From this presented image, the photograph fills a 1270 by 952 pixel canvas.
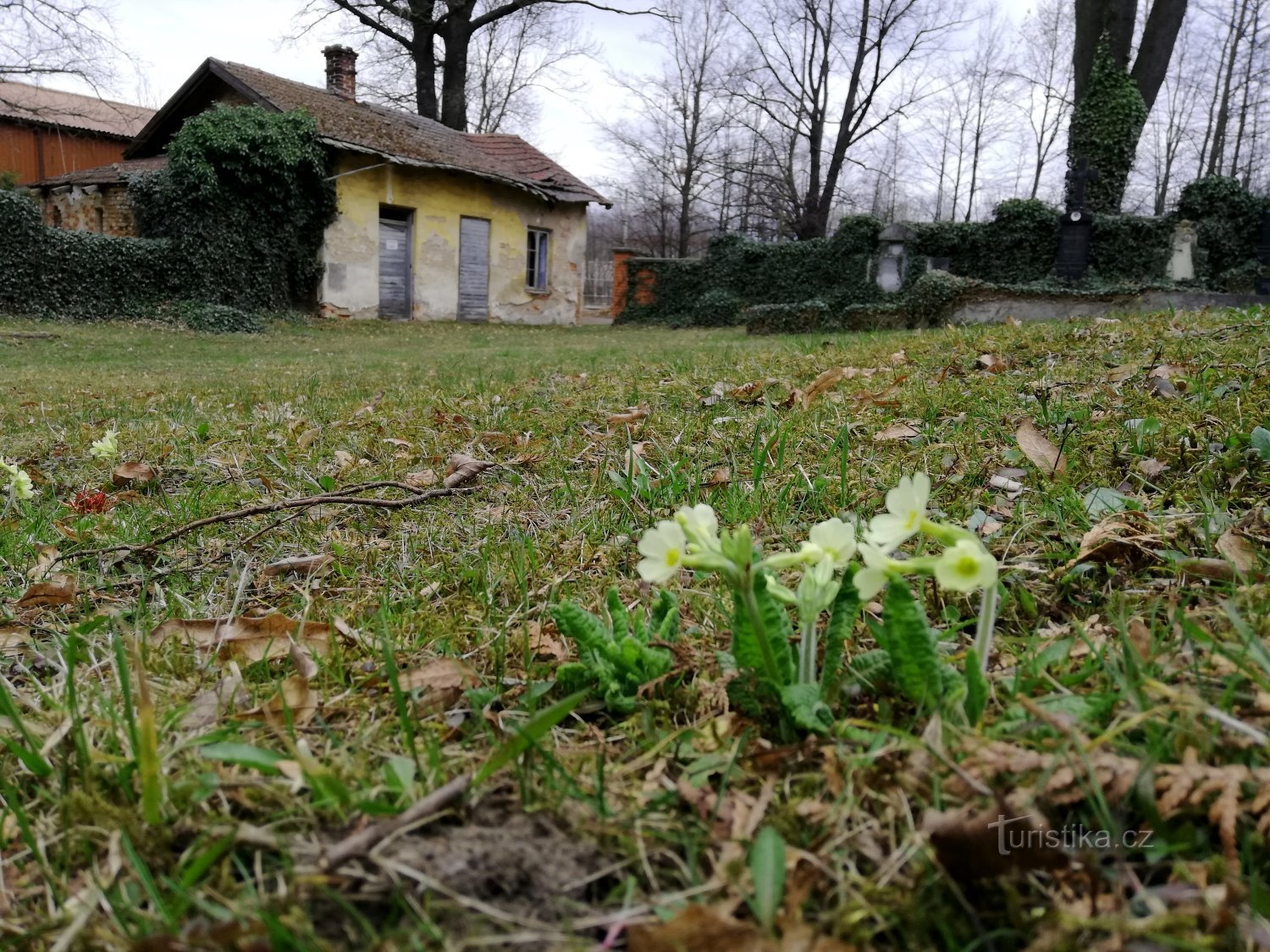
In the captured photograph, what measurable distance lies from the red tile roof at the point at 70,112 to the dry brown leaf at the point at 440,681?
3517 cm

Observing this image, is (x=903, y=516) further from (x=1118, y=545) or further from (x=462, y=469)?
(x=462, y=469)

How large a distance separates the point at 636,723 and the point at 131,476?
2616 mm

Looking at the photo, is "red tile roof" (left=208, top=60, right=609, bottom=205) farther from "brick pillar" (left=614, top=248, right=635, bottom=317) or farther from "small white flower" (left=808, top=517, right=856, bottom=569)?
"small white flower" (left=808, top=517, right=856, bottom=569)

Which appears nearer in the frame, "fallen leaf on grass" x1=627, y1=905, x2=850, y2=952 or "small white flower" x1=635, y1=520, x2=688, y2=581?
"fallen leaf on grass" x1=627, y1=905, x2=850, y2=952

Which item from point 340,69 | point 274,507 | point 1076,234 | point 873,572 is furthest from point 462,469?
point 340,69

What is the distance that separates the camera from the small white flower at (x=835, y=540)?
1004mm

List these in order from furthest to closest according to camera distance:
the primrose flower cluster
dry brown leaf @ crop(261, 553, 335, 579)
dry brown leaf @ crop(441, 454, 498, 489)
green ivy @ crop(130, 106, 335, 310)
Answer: green ivy @ crop(130, 106, 335, 310)
dry brown leaf @ crop(441, 454, 498, 489)
dry brown leaf @ crop(261, 553, 335, 579)
the primrose flower cluster

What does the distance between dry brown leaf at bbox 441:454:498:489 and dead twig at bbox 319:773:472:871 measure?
5.70 ft

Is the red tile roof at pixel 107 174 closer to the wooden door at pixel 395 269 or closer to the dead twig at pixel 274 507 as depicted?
the wooden door at pixel 395 269

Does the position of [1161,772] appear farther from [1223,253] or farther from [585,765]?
[1223,253]

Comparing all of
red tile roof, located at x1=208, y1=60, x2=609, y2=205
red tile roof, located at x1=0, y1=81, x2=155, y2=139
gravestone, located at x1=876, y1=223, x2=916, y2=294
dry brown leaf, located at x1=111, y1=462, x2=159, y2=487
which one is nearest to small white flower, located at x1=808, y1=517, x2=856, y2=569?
dry brown leaf, located at x1=111, y1=462, x2=159, y2=487

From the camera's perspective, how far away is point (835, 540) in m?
1.01

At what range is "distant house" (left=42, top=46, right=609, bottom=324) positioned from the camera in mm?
17812

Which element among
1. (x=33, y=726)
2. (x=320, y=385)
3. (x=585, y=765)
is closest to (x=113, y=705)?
(x=33, y=726)
